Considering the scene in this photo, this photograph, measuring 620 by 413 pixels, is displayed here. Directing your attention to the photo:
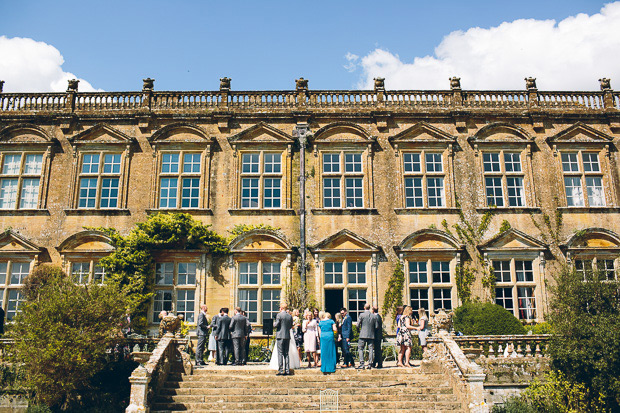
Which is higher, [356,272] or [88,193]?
Answer: [88,193]

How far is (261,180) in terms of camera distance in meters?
20.3

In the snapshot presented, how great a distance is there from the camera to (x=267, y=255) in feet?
64.2

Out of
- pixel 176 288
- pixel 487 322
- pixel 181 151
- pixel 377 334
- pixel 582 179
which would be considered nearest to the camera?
pixel 377 334

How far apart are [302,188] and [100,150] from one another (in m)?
7.47

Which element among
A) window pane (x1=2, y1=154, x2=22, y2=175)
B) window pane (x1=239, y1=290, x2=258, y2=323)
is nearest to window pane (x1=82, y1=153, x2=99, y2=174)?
window pane (x1=2, y1=154, x2=22, y2=175)

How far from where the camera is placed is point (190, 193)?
66.6ft

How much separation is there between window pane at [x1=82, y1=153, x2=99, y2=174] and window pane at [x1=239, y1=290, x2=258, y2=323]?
697 centimetres

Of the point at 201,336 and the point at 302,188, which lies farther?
the point at 302,188

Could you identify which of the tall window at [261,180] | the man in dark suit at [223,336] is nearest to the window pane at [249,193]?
the tall window at [261,180]

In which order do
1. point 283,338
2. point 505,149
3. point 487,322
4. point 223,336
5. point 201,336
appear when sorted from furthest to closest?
point 505,149, point 487,322, point 201,336, point 223,336, point 283,338

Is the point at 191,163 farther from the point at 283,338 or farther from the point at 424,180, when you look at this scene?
the point at 283,338

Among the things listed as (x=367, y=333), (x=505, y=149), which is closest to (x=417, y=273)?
(x=505, y=149)

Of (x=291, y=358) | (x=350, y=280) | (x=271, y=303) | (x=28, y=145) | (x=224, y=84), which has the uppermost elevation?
(x=224, y=84)

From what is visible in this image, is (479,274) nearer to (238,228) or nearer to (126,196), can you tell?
(238,228)
